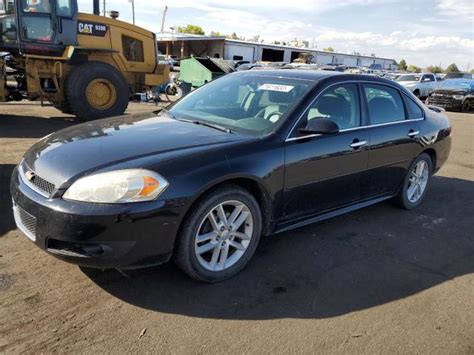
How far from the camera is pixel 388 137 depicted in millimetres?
4734

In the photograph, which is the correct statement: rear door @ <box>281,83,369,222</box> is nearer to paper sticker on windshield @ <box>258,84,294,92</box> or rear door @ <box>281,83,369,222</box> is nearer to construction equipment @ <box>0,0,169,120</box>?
paper sticker on windshield @ <box>258,84,294,92</box>

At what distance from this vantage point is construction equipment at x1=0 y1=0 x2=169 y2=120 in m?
9.45

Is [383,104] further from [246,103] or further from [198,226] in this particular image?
[198,226]

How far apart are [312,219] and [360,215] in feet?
4.06

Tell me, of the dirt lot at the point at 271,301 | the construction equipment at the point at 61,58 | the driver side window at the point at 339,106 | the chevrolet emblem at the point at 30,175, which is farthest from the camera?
the construction equipment at the point at 61,58

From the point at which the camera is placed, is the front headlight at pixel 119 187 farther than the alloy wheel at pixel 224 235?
No

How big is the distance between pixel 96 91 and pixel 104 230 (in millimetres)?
8114

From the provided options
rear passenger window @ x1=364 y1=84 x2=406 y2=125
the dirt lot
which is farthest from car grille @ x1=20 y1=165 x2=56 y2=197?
rear passenger window @ x1=364 y1=84 x2=406 y2=125

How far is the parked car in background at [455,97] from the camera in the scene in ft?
68.5

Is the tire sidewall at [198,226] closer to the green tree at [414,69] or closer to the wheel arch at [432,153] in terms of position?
the wheel arch at [432,153]

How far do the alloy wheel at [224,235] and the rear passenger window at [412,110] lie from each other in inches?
109

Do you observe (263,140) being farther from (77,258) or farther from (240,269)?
(77,258)

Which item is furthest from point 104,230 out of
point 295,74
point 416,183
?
point 416,183

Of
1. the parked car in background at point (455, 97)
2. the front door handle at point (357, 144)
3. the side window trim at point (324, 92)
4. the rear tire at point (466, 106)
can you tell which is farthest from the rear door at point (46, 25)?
the rear tire at point (466, 106)
